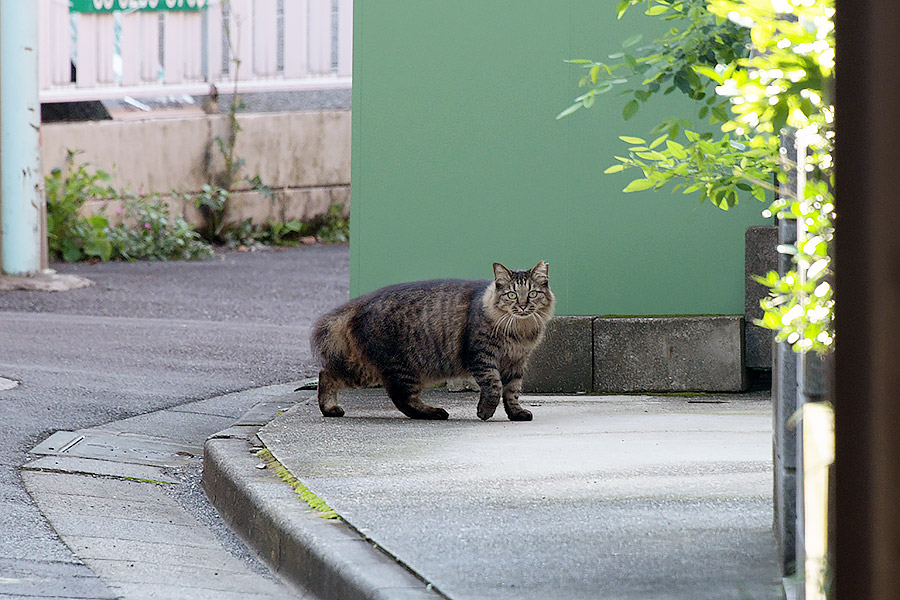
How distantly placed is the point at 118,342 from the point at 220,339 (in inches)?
28.5

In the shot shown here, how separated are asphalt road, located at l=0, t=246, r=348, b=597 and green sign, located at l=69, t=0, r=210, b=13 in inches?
118

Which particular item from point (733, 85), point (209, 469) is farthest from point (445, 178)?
point (733, 85)

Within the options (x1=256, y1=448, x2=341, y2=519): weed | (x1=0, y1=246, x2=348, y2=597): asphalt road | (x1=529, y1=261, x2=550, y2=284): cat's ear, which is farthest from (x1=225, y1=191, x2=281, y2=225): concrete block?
(x1=256, y1=448, x2=341, y2=519): weed

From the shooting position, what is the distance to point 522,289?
558 centimetres

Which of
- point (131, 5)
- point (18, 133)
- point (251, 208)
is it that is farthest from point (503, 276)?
point (131, 5)

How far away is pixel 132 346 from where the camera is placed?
8.08m

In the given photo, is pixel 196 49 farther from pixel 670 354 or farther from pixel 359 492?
pixel 359 492

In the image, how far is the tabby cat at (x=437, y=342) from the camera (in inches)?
221

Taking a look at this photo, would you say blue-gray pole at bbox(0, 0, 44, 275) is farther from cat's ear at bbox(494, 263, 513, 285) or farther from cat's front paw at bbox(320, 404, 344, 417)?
cat's ear at bbox(494, 263, 513, 285)

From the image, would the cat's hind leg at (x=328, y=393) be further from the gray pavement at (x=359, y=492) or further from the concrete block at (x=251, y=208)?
the concrete block at (x=251, y=208)

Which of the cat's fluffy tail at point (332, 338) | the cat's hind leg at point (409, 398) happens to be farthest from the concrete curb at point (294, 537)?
the cat's hind leg at point (409, 398)

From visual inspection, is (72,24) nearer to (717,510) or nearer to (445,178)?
(445,178)

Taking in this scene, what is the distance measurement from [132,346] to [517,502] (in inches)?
190

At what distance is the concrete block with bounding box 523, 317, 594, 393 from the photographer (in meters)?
6.46
